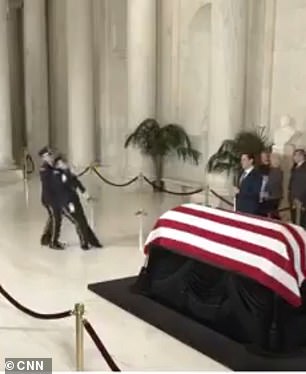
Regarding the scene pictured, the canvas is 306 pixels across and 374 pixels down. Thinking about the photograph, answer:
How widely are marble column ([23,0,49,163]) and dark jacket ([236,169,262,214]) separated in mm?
11994

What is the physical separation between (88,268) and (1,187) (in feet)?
27.9

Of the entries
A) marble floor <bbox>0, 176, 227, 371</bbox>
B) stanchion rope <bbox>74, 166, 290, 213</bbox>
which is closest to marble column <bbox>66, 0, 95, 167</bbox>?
stanchion rope <bbox>74, 166, 290, 213</bbox>

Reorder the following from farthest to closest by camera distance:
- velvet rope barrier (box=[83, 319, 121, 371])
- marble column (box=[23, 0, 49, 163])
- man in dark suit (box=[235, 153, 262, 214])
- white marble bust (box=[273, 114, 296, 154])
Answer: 1. marble column (box=[23, 0, 49, 163])
2. white marble bust (box=[273, 114, 296, 154])
3. man in dark suit (box=[235, 153, 262, 214])
4. velvet rope barrier (box=[83, 319, 121, 371])

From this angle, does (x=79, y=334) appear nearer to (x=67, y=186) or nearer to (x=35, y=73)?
(x=67, y=186)

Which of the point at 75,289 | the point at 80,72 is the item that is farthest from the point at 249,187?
the point at 80,72

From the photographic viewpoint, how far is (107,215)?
13.4 m

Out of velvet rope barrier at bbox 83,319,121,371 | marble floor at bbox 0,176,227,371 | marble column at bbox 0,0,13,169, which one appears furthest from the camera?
marble column at bbox 0,0,13,169

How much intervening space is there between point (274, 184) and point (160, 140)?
5.71m

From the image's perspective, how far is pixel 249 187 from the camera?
376 inches

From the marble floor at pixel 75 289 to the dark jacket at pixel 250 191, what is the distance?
1768 millimetres

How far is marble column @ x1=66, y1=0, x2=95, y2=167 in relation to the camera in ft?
60.0

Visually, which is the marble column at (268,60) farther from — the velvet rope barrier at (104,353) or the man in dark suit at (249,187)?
the velvet rope barrier at (104,353)

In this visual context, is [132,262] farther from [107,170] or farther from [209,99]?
[107,170]

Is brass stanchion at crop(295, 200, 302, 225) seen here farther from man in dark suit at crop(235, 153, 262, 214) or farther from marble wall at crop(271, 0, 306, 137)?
marble wall at crop(271, 0, 306, 137)
